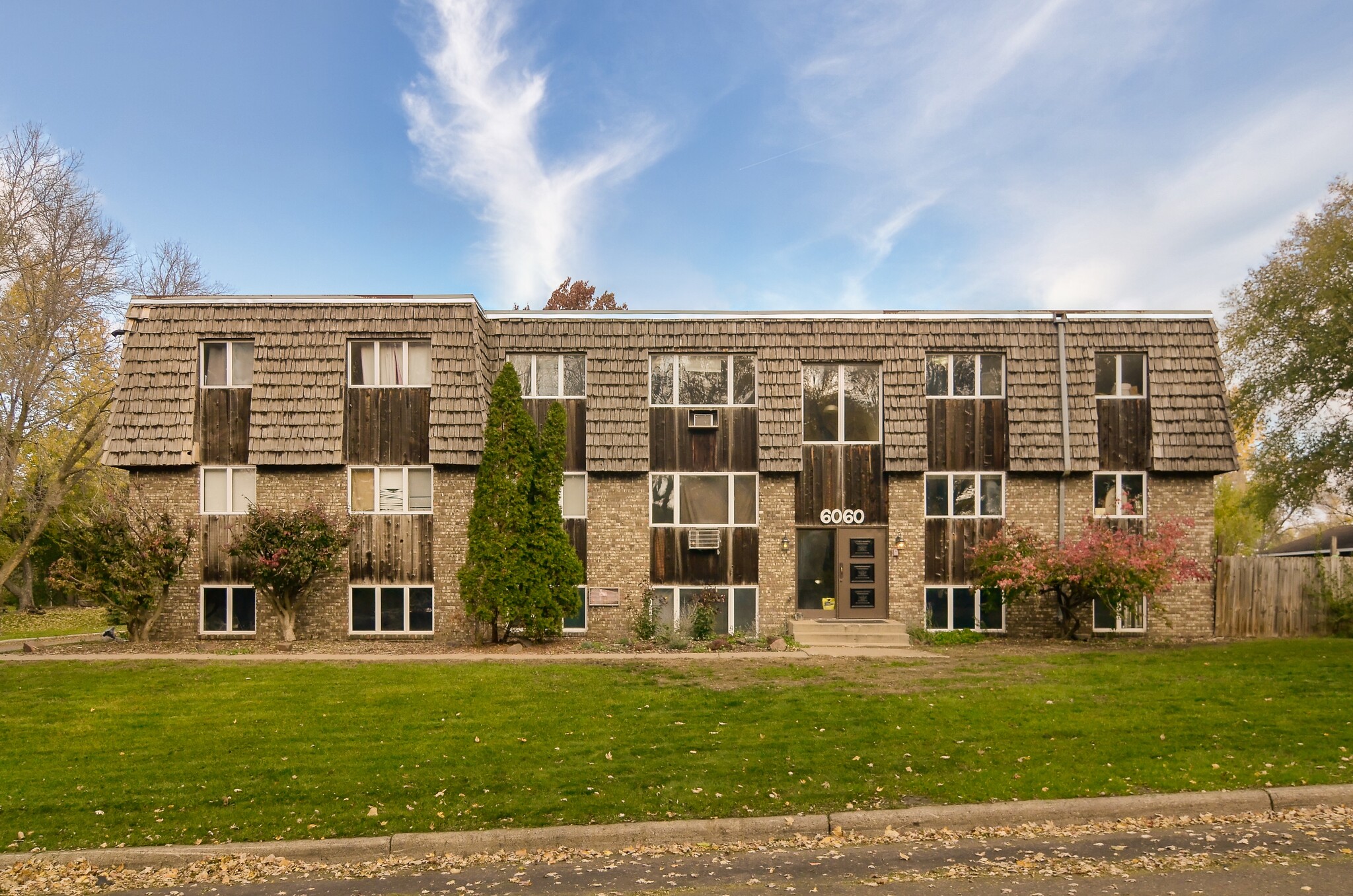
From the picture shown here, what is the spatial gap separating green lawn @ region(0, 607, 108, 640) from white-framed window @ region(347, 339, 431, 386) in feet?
35.7

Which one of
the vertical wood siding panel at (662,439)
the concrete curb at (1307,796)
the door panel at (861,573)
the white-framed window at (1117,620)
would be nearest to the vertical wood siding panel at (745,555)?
the door panel at (861,573)

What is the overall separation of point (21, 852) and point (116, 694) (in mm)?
5741

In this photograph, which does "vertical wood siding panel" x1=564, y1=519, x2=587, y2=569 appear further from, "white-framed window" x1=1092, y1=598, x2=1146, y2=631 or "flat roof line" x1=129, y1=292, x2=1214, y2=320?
"white-framed window" x1=1092, y1=598, x2=1146, y2=631

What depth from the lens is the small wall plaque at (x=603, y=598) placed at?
57.9 ft

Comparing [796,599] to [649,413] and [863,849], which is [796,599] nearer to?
[649,413]

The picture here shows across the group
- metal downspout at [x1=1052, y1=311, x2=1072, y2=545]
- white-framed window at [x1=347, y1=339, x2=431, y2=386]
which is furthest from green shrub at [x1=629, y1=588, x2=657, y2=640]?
metal downspout at [x1=1052, y1=311, x2=1072, y2=545]

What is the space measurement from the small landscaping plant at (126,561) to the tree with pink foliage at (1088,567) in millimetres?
16673

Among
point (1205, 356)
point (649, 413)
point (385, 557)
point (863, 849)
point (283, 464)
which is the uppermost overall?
point (1205, 356)

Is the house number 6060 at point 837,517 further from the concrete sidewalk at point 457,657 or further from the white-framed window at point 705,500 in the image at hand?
the concrete sidewalk at point 457,657

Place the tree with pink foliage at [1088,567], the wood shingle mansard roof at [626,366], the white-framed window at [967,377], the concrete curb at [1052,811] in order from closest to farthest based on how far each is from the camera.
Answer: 1. the concrete curb at [1052,811]
2. the tree with pink foliage at [1088,567]
3. the wood shingle mansard roof at [626,366]
4. the white-framed window at [967,377]

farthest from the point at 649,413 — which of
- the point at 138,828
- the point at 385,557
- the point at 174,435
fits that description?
the point at 138,828

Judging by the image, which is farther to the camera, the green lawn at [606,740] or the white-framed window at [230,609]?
the white-framed window at [230,609]

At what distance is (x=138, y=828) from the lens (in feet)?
23.4

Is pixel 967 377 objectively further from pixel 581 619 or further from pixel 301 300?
pixel 301 300
